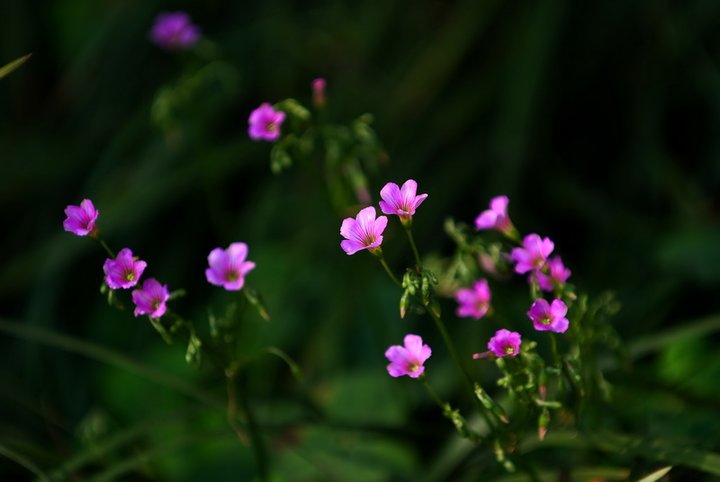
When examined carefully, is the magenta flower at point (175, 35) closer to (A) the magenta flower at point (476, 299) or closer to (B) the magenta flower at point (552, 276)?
(A) the magenta flower at point (476, 299)

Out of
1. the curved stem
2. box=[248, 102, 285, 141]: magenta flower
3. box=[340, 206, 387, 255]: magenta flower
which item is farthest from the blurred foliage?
box=[340, 206, 387, 255]: magenta flower

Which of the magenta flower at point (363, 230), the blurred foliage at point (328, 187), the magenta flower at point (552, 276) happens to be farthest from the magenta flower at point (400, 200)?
the blurred foliage at point (328, 187)

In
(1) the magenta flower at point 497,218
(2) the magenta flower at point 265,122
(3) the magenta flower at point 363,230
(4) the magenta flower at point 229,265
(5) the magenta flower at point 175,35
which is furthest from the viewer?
(5) the magenta flower at point 175,35

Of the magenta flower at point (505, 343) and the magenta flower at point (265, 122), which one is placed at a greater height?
the magenta flower at point (265, 122)

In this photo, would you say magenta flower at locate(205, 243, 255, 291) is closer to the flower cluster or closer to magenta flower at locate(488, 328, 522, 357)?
the flower cluster

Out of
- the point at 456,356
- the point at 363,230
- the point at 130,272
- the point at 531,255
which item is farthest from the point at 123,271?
the point at 531,255

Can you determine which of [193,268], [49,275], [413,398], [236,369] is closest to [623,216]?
[413,398]
